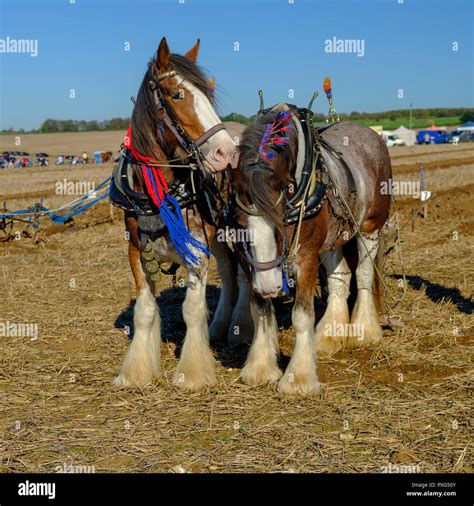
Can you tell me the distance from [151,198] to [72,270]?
530 centimetres

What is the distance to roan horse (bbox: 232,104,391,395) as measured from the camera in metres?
4.84

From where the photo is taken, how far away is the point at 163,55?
4.97 metres

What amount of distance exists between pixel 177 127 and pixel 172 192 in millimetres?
561

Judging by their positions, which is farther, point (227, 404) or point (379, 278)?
point (379, 278)

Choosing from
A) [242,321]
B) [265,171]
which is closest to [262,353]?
[242,321]

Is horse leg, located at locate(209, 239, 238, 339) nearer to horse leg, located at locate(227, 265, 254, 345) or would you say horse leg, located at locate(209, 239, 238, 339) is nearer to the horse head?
horse leg, located at locate(227, 265, 254, 345)

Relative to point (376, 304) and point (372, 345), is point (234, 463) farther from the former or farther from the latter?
point (376, 304)

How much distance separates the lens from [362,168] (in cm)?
671

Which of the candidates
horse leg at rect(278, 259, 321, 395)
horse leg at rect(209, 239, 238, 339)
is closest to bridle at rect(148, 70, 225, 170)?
horse leg at rect(278, 259, 321, 395)

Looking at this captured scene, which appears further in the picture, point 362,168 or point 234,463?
point 362,168

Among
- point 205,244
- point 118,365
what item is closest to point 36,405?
point 118,365
